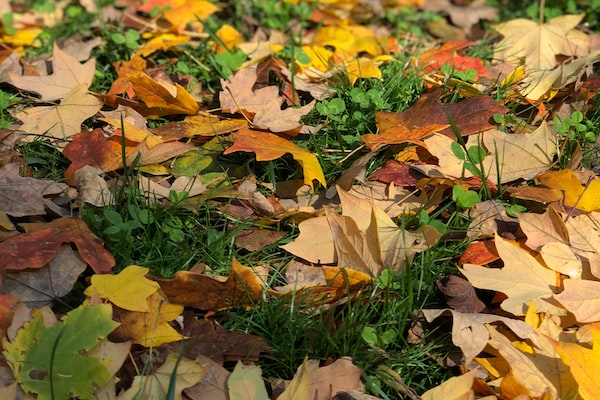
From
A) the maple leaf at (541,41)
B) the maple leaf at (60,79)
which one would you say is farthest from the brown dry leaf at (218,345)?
the maple leaf at (541,41)

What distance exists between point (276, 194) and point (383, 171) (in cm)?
33

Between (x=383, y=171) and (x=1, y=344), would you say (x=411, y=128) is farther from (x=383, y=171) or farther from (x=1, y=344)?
(x=1, y=344)

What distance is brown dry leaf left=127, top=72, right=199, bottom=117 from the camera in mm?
2311

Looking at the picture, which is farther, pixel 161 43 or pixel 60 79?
pixel 161 43

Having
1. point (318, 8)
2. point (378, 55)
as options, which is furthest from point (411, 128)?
point (318, 8)

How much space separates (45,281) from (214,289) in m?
0.41

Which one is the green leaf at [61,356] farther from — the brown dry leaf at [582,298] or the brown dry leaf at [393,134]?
the brown dry leaf at [582,298]

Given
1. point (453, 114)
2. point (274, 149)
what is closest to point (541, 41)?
point (453, 114)

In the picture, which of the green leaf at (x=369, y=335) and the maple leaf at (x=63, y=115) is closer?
the green leaf at (x=369, y=335)

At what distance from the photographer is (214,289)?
1.82 metres

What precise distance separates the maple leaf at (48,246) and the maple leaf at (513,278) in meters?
0.92

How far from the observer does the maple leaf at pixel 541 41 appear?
9.19ft

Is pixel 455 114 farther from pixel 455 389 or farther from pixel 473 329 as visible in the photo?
pixel 455 389

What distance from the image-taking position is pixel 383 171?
2184 millimetres
